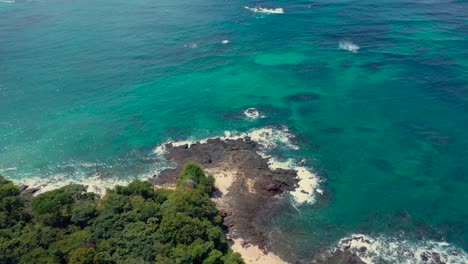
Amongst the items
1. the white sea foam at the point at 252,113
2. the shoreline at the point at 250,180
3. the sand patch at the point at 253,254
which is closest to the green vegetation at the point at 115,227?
the sand patch at the point at 253,254

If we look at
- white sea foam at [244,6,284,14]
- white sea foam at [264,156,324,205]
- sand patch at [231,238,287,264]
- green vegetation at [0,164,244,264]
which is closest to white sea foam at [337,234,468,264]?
white sea foam at [264,156,324,205]

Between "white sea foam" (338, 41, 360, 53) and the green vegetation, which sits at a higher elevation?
"white sea foam" (338, 41, 360, 53)

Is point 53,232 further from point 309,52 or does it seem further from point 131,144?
point 309,52

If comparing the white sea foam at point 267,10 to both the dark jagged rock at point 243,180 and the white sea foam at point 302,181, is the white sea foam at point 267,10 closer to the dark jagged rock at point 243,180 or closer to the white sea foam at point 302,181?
the dark jagged rock at point 243,180

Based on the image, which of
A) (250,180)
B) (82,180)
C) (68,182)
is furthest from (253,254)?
(68,182)

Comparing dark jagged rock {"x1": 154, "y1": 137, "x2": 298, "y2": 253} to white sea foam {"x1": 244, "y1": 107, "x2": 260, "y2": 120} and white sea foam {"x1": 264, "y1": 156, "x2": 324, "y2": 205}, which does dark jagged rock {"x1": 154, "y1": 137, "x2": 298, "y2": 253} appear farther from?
white sea foam {"x1": 244, "y1": 107, "x2": 260, "y2": 120}

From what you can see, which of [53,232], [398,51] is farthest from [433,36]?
[53,232]

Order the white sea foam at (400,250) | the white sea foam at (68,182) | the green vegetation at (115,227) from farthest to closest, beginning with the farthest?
the white sea foam at (68,182)
the white sea foam at (400,250)
the green vegetation at (115,227)
